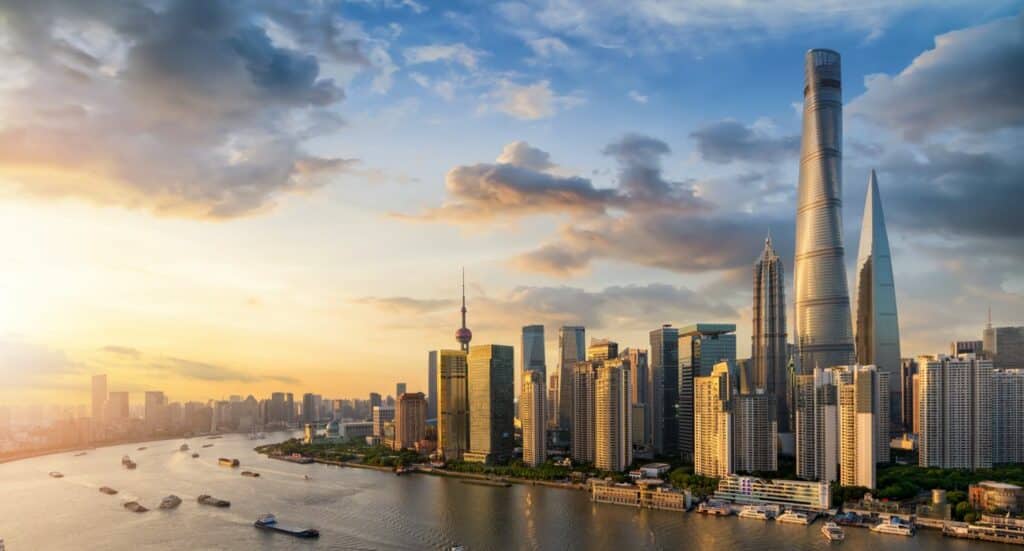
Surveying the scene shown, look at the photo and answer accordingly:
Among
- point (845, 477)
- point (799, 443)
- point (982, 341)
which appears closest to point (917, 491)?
point (845, 477)

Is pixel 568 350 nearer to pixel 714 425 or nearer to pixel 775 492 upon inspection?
pixel 714 425

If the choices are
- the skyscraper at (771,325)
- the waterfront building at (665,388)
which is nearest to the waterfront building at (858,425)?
the waterfront building at (665,388)

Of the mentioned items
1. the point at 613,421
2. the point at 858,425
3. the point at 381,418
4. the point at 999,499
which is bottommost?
the point at 381,418

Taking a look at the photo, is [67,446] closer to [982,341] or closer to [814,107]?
[814,107]

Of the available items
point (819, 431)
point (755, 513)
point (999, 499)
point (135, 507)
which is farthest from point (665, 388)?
point (135, 507)

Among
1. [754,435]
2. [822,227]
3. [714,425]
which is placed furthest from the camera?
[822,227]

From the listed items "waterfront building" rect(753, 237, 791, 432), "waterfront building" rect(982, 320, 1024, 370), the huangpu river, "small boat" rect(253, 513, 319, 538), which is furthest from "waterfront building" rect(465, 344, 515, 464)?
"waterfront building" rect(982, 320, 1024, 370)

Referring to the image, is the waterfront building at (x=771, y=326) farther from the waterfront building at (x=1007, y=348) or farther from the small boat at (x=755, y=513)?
the small boat at (x=755, y=513)

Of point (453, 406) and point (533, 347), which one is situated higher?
point (533, 347)
